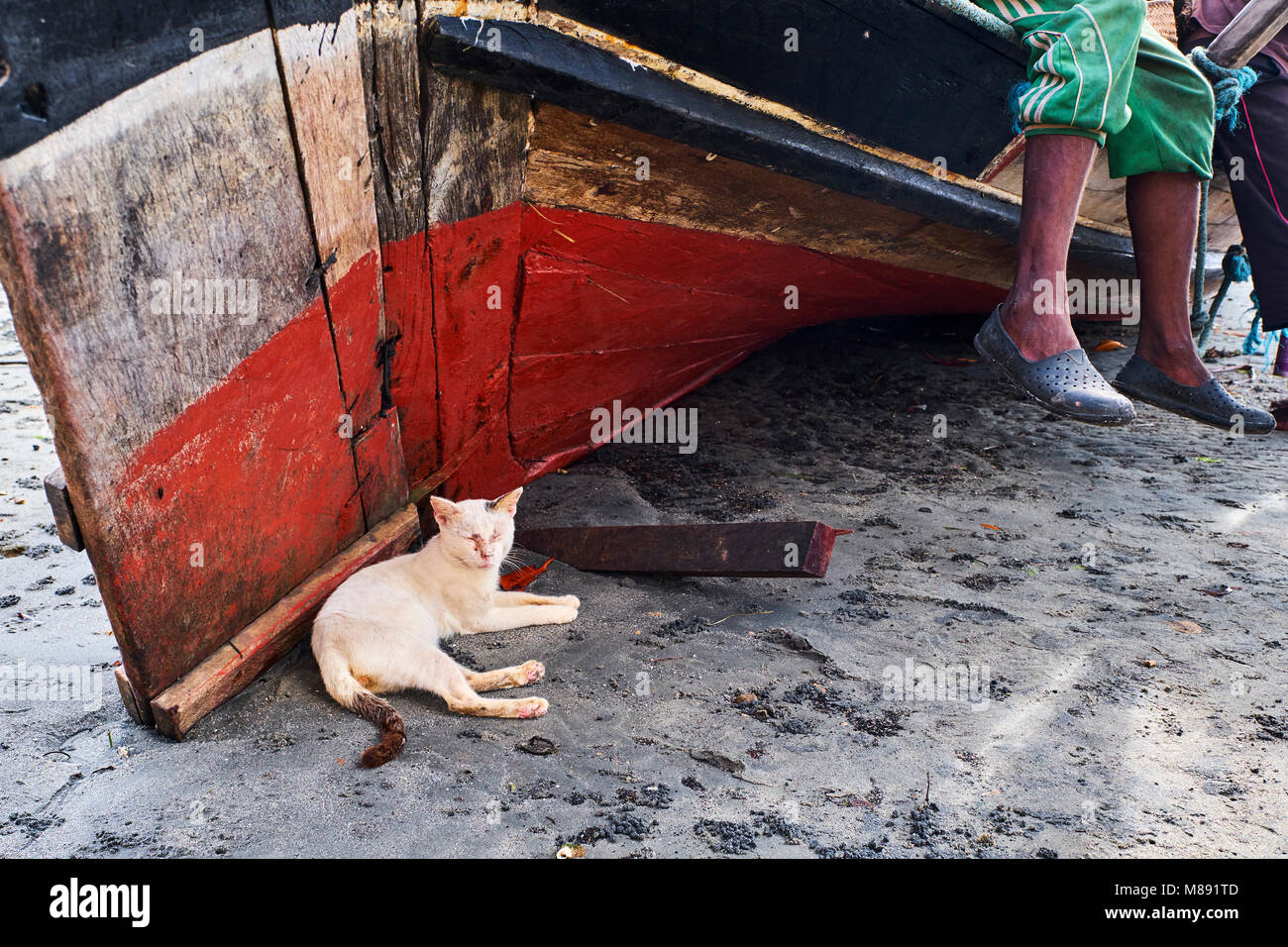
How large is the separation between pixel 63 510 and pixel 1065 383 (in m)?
2.62

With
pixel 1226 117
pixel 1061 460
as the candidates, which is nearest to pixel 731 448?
pixel 1061 460

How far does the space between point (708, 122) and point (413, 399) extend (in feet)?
3.90

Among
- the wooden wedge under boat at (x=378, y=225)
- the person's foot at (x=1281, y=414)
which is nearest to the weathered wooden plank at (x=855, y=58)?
the wooden wedge under boat at (x=378, y=225)

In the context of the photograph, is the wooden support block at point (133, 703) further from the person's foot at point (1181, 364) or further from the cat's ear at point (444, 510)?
the person's foot at point (1181, 364)

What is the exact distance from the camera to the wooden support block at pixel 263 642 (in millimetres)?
1937

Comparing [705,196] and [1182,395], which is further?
[1182,395]

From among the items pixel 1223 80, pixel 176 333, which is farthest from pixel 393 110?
pixel 1223 80

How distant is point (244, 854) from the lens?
5.29ft

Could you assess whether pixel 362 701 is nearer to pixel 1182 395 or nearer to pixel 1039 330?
pixel 1039 330

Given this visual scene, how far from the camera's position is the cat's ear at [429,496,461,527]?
2568 mm

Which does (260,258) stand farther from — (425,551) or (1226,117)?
(1226,117)

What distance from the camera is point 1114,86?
255 centimetres

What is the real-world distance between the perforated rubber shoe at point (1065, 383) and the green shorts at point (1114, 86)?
64 cm

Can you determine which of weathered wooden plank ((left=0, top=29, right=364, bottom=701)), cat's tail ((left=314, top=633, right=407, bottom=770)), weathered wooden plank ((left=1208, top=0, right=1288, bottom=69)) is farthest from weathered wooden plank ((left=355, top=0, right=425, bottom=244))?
weathered wooden plank ((left=1208, top=0, right=1288, bottom=69))
